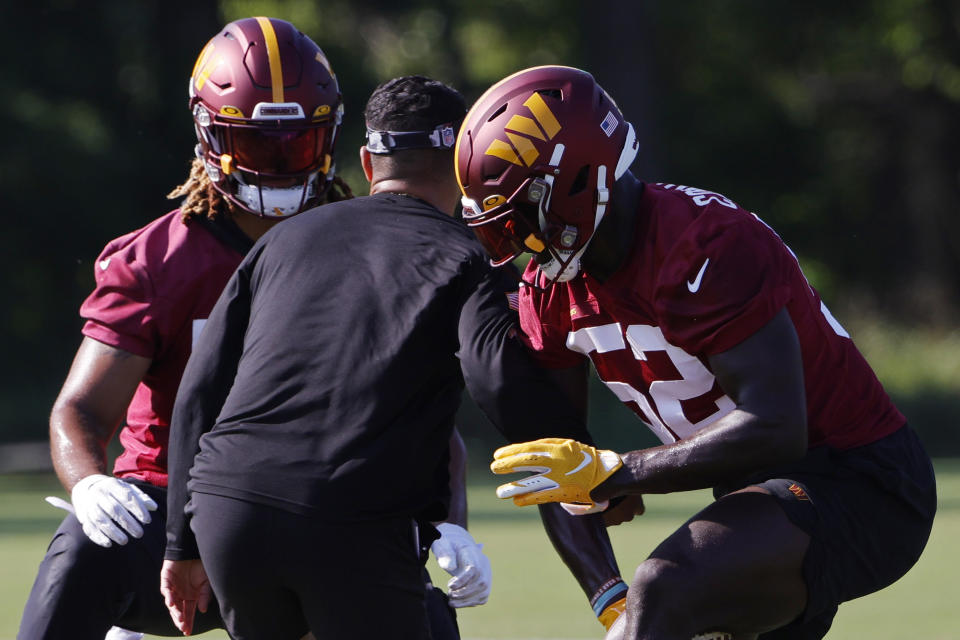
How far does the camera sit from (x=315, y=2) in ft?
105

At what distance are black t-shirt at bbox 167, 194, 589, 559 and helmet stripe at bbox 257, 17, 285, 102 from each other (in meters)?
0.87

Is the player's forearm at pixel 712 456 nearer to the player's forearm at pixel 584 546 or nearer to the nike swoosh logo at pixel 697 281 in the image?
the nike swoosh logo at pixel 697 281

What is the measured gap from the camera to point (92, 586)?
178 inches

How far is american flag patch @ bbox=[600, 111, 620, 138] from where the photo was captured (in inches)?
162

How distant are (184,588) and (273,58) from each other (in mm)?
1781

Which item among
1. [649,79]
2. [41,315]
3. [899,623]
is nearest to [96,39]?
[41,315]

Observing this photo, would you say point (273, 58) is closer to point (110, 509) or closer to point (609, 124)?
point (609, 124)

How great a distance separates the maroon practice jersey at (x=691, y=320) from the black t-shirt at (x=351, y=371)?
0.19 meters

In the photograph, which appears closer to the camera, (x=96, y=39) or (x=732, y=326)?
(x=732, y=326)

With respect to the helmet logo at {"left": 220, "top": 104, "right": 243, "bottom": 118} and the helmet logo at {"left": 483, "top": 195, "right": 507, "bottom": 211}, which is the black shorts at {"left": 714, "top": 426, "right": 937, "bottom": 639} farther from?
the helmet logo at {"left": 220, "top": 104, "right": 243, "bottom": 118}

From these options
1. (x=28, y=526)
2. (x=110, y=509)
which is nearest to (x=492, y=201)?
(x=110, y=509)

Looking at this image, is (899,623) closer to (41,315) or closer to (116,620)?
(116,620)

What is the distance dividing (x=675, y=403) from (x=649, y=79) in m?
21.1

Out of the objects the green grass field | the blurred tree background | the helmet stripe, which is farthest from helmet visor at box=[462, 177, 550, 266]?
the blurred tree background
